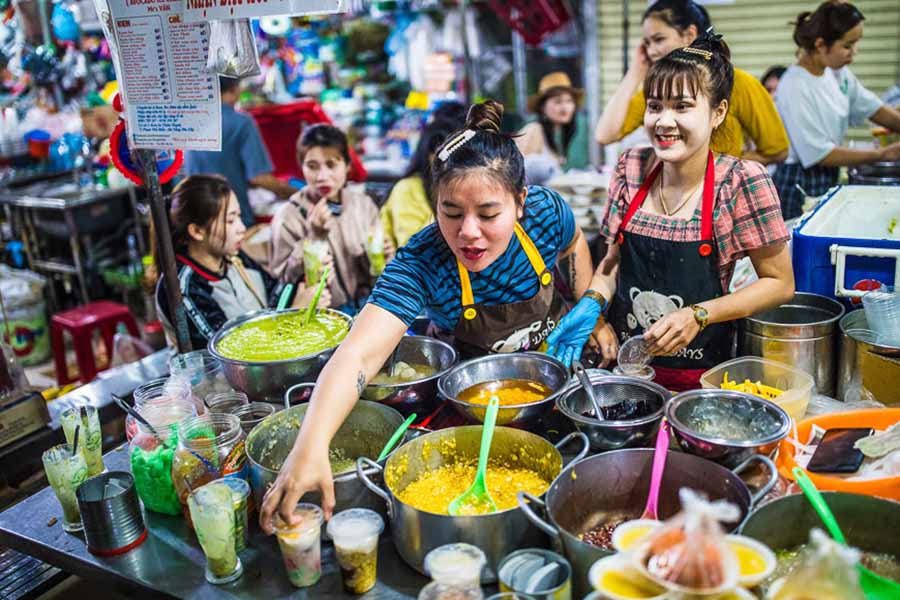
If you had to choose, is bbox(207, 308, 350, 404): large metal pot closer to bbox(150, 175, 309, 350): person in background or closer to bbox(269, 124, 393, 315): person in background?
bbox(150, 175, 309, 350): person in background

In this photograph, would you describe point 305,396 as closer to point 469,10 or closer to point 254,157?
point 254,157

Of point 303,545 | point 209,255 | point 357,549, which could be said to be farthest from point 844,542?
point 209,255

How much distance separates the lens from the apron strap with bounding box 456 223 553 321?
7.37ft

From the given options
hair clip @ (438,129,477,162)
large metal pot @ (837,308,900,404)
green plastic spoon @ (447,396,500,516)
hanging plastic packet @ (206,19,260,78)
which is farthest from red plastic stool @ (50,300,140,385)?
large metal pot @ (837,308,900,404)

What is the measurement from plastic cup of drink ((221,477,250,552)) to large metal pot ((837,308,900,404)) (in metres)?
1.61

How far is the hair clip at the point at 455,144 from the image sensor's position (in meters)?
1.98

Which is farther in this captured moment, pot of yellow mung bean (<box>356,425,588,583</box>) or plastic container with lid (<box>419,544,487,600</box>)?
pot of yellow mung bean (<box>356,425,588,583</box>)

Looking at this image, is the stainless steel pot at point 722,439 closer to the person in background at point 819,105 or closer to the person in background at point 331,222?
the person in background at point 331,222

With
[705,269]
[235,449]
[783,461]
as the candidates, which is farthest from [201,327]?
[783,461]

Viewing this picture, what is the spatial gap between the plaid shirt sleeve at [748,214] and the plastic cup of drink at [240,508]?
157 cm

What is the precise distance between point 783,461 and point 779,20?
639 centimetres

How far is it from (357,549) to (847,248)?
1.74 metres

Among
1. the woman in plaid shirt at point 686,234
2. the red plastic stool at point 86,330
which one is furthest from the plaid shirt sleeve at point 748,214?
the red plastic stool at point 86,330

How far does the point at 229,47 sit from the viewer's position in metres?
2.05
